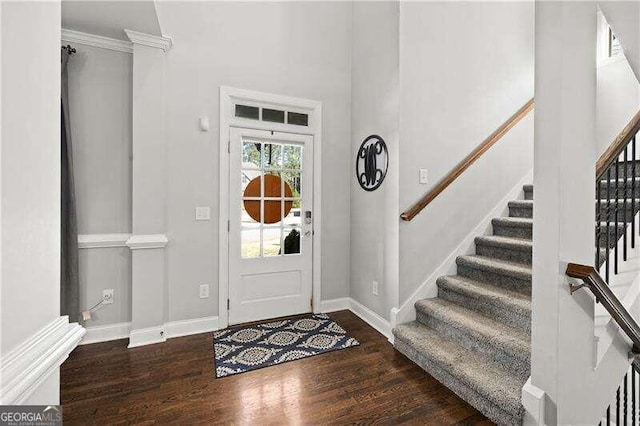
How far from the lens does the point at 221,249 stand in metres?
2.87

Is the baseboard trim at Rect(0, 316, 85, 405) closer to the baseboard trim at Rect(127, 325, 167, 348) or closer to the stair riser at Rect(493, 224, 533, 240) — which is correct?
the baseboard trim at Rect(127, 325, 167, 348)

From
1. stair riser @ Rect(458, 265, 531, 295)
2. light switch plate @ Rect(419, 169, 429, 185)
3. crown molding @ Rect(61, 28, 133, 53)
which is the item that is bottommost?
stair riser @ Rect(458, 265, 531, 295)

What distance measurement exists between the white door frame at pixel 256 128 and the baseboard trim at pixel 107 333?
807 millimetres

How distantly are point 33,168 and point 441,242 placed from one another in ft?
9.05

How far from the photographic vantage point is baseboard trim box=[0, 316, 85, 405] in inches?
22.6

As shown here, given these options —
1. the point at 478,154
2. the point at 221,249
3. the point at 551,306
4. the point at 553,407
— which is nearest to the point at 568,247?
the point at 551,306

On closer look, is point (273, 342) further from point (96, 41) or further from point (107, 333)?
point (96, 41)

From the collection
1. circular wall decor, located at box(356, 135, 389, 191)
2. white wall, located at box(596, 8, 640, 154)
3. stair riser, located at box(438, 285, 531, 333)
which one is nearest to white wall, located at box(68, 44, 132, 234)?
circular wall decor, located at box(356, 135, 389, 191)

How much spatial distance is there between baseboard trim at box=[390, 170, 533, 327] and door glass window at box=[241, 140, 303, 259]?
4.14ft

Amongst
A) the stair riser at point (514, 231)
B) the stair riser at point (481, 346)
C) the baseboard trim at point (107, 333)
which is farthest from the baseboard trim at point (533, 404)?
the baseboard trim at point (107, 333)

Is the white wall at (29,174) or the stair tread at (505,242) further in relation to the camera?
the stair tread at (505,242)

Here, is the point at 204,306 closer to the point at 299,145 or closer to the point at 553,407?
the point at 299,145

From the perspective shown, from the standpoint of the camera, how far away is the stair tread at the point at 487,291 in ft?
6.73

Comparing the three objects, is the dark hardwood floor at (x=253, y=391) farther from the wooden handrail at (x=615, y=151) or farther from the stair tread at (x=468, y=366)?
the wooden handrail at (x=615, y=151)
